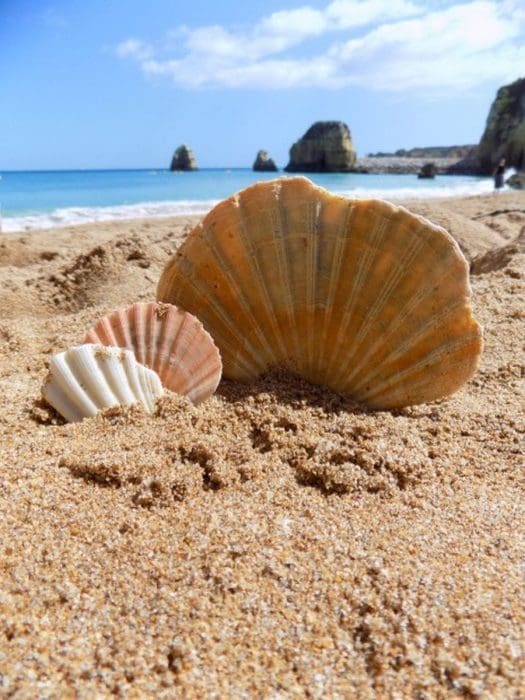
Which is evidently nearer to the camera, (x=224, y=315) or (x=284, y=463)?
(x=284, y=463)

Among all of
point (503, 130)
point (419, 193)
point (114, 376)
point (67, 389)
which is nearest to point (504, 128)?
point (503, 130)

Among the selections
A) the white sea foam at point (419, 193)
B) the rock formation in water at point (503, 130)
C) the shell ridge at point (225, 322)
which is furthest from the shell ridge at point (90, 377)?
the rock formation in water at point (503, 130)

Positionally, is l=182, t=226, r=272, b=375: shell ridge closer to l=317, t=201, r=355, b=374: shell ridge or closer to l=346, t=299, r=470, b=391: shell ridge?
l=317, t=201, r=355, b=374: shell ridge

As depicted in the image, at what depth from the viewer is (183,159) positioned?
85.6 metres

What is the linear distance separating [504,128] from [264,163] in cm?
3943

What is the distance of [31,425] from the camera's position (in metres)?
1.96

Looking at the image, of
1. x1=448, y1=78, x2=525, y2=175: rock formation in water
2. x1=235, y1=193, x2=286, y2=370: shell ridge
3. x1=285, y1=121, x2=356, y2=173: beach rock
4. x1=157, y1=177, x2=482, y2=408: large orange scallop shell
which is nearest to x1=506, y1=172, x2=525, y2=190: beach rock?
x1=157, y1=177, x2=482, y2=408: large orange scallop shell

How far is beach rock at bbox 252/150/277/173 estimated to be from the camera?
270 ft

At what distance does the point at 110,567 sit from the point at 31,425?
85 centimetres

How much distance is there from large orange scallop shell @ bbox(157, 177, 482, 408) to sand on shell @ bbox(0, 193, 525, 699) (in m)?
0.13

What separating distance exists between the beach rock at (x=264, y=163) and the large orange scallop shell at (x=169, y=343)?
277 ft

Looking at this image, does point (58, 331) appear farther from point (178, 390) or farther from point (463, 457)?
point (463, 457)

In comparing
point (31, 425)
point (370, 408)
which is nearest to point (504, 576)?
point (370, 408)

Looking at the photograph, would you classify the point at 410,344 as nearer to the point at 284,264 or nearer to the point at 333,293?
the point at 333,293
